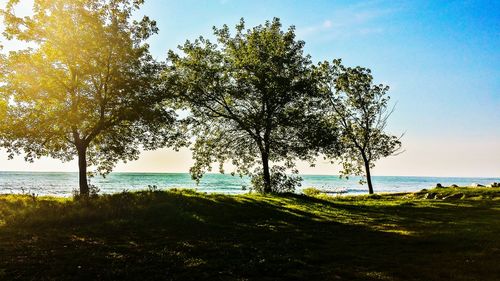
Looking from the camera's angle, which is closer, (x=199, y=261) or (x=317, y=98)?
(x=199, y=261)

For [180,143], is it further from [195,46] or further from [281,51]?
[281,51]

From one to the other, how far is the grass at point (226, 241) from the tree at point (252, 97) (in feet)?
41.7

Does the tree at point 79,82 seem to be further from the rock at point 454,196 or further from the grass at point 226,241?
the rock at point 454,196

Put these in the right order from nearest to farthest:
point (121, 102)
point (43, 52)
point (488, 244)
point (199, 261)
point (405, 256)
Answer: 1. point (199, 261)
2. point (405, 256)
3. point (488, 244)
4. point (43, 52)
5. point (121, 102)

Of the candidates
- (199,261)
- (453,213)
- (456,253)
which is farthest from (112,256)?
(453,213)

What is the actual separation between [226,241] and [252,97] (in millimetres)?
25117

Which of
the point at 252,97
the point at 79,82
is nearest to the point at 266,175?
the point at 252,97

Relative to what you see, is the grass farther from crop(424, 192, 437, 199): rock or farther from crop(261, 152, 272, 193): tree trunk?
crop(424, 192, 437, 199): rock

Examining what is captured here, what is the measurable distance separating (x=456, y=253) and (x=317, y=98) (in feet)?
96.2

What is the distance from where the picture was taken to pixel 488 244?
57.0ft

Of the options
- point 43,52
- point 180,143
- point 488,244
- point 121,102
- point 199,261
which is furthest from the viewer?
point 180,143

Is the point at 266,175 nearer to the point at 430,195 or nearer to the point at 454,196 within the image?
the point at 430,195

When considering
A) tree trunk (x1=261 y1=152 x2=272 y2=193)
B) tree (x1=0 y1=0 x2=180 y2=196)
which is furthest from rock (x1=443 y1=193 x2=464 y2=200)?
tree (x1=0 y1=0 x2=180 y2=196)

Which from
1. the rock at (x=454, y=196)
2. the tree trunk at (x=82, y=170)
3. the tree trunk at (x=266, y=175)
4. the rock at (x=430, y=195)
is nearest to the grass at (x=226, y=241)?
the tree trunk at (x=82, y=170)
